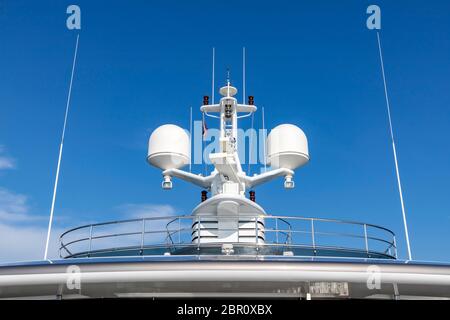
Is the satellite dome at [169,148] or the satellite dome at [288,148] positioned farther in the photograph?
the satellite dome at [169,148]

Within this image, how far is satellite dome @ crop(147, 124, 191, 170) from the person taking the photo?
16.5 metres

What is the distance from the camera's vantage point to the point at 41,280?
7355mm

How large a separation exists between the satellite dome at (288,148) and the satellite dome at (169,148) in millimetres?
2911

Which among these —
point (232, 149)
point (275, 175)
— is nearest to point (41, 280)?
point (232, 149)

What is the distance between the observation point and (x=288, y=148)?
53.5 ft

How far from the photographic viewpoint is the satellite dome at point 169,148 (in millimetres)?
16484

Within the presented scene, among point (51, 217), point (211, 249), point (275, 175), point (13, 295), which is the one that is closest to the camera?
point (13, 295)

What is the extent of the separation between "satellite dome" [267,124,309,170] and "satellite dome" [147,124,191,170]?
2.91m

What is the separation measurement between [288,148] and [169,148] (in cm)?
395

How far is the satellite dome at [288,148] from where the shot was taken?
16328 millimetres

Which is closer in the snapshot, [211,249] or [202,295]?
[202,295]
